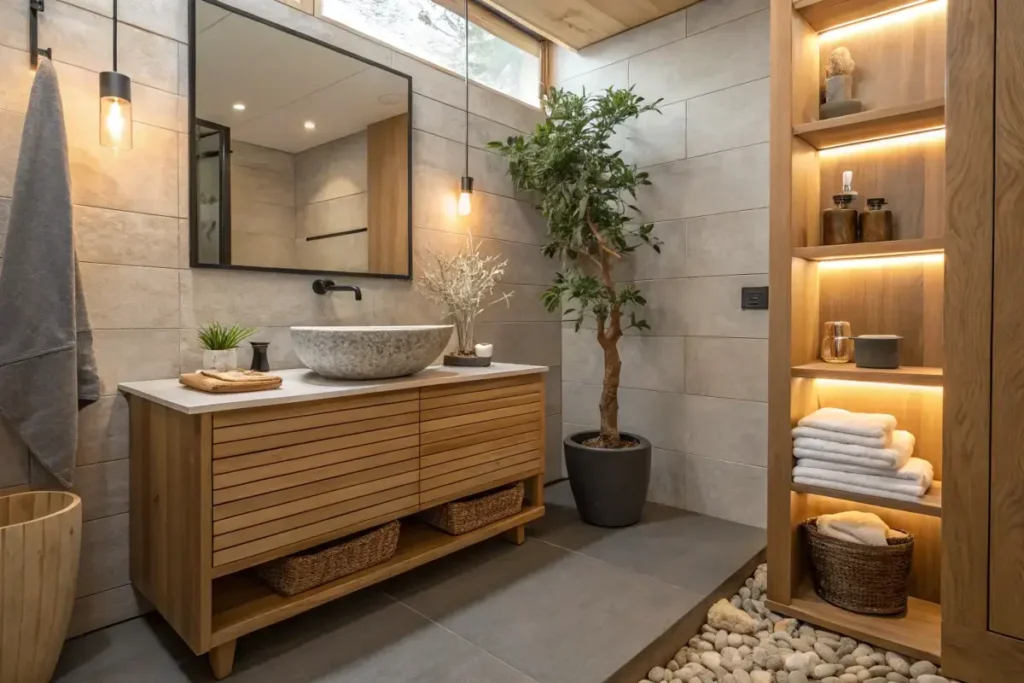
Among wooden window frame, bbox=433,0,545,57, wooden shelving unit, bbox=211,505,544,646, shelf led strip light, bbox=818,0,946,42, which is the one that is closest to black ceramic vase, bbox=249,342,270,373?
wooden shelving unit, bbox=211,505,544,646

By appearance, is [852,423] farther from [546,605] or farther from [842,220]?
[546,605]

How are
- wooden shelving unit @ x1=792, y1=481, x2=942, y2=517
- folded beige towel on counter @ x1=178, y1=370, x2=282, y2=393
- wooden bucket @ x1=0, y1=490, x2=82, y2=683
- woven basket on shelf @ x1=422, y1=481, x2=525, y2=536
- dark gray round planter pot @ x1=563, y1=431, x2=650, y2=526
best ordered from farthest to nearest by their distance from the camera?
dark gray round planter pot @ x1=563, y1=431, x2=650, y2=526
woven basket on shelf @ x1=422, y1=481, x2=525, y2=536
wooden shelving unit @ x1=792, y1=481, x2=942, y2=517
folded beige towel on counter @ x1=178, y1=370, x2=282, y2=393
wooden bucket @ x1=0, y1=490, x2=82, y2=683

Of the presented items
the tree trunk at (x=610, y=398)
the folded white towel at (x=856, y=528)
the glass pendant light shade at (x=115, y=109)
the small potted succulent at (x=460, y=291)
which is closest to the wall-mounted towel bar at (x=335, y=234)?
the small potted succulent at (x=460, y=291)

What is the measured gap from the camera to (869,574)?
6.13 feet

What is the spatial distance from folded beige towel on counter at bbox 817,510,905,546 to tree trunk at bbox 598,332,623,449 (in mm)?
937

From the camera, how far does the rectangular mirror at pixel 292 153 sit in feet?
6.29

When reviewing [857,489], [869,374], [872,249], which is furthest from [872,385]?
[872,249]

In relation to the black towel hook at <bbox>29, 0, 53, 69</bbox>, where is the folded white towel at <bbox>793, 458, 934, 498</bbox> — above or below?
below

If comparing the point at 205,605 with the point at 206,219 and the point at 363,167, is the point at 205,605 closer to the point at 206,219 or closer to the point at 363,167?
the point at 206,219

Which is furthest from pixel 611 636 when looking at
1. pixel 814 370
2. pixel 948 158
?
pixel 948 158

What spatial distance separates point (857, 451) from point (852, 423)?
89mm

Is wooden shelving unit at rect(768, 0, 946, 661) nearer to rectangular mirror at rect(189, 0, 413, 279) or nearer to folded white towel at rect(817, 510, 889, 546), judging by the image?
folded white towel at rect(817, 510, 889, 546)

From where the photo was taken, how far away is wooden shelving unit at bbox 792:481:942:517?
5.62 ft

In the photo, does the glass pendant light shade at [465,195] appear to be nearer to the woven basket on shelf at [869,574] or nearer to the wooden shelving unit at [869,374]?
the wooden shelving unit at [869,374]
